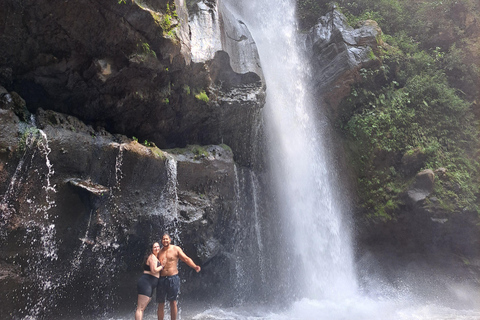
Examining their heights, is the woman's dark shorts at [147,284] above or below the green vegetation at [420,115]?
below

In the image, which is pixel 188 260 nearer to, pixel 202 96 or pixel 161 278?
pixel 161 278

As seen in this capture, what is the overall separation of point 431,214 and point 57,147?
10.4 meters

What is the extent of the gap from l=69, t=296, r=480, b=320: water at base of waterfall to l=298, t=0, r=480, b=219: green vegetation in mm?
2935

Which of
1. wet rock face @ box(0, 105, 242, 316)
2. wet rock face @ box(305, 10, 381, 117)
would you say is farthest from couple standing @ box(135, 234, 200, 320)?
wet rock face @ box(305, 10, 381, 117)

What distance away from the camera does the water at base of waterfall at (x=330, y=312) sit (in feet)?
23.3

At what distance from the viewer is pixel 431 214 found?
389 inches

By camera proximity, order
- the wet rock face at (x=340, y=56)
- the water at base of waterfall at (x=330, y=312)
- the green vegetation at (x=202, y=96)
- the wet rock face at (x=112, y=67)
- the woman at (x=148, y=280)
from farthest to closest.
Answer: the wet rock face at (x=340, y=56) < the green vegetation at (x=202, y=96) < the water at base of waterfall at (x=330, y=312) < the wet rock face at (x=112, y=67) < the woman at (x=148, y=280)

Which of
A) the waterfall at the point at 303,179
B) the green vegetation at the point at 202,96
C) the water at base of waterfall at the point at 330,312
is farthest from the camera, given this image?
the waterfall at the point at 303,179

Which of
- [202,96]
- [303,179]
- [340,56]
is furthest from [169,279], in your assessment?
[340,56]

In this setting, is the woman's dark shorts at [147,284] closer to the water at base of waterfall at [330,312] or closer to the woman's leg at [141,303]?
the woman's leg at [141,303]

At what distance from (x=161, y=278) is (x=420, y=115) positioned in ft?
35.8

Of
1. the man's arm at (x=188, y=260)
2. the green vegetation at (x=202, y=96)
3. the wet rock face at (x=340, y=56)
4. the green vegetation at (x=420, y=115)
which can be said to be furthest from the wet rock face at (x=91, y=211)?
the wet rock face at (x=340, y=56)

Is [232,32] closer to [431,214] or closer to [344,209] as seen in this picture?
[344,209]

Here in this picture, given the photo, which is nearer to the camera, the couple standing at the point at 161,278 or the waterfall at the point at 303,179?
the couple standing at the point at 161,278
